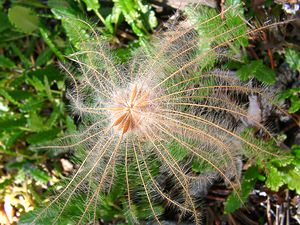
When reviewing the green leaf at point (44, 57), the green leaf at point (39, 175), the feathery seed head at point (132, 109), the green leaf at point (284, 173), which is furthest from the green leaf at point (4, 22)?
the green leaf at point (284, 173)

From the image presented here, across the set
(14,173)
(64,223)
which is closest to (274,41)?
(64,223)

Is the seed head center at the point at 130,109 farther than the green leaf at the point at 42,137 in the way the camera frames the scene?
No

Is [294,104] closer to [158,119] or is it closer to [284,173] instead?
[284,173]

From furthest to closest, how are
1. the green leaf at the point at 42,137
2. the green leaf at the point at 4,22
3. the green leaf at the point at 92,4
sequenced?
the green leaf at the point at 4,22
the green leaf at the point at 42,137
the green leaf at the point at 92,4

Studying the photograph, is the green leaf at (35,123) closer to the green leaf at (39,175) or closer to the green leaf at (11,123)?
the green leaf at (11,123)

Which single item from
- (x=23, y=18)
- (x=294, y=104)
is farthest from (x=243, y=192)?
(x=23, y=18)

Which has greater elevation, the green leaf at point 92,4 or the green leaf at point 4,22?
the green leaf at point 4,22

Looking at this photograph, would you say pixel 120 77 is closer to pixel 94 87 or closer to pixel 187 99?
pixel 94 87

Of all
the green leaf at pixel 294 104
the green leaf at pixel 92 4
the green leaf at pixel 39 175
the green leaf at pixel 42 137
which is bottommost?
the green leaf at pixel 39 175

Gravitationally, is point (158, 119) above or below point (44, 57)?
below
